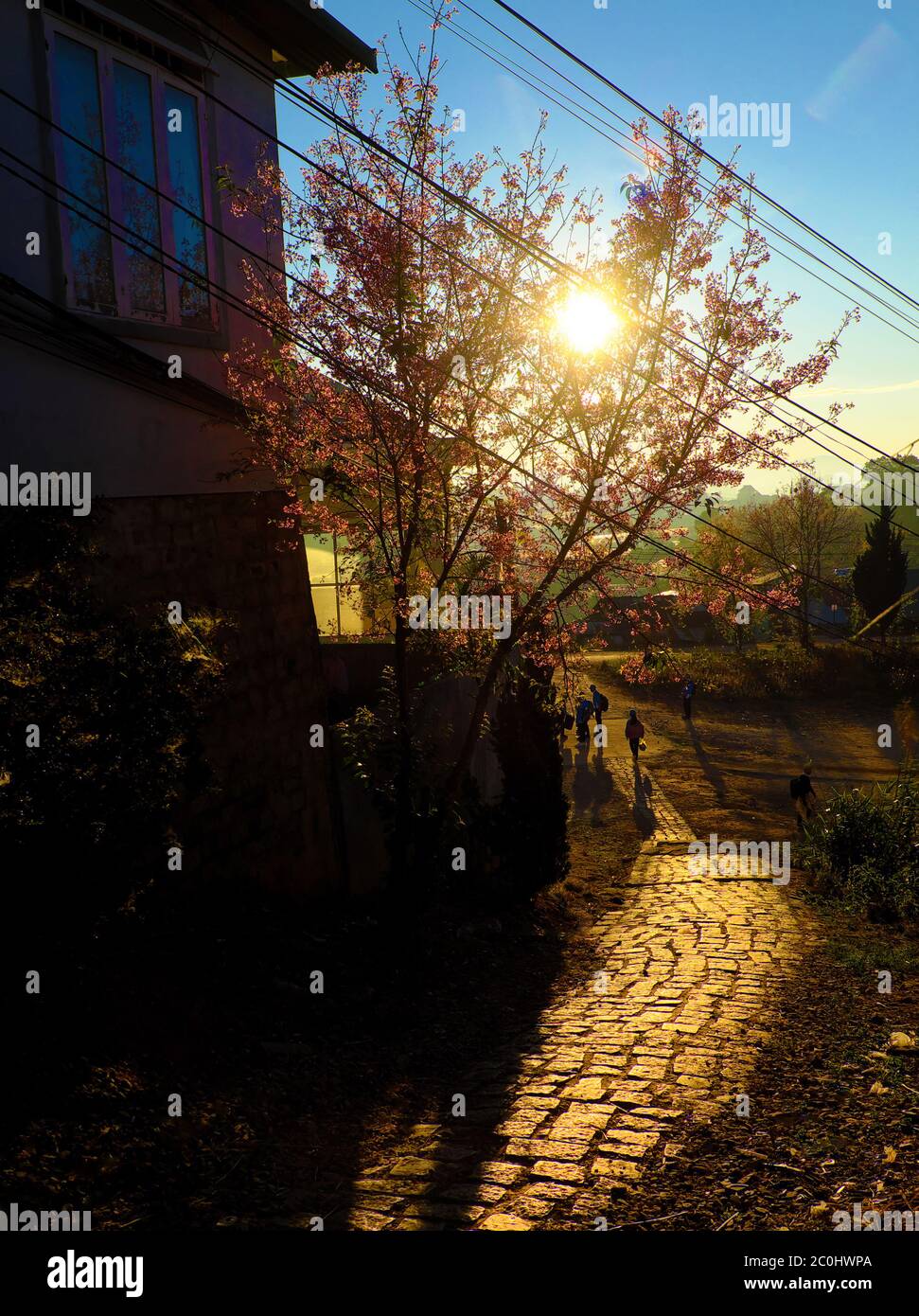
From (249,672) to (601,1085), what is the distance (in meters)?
4.98

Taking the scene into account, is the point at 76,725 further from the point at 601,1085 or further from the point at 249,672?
the point at 249,672

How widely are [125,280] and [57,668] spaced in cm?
470

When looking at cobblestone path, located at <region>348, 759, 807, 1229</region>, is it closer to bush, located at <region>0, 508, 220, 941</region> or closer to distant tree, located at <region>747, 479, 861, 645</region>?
bush, located at <region>0, 508, 220, 941</region>

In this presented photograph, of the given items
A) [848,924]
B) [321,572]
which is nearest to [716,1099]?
[848,924]

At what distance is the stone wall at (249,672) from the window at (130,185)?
1.79 m

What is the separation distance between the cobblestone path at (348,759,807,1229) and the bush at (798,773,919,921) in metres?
1.37

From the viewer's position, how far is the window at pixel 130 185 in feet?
24.6

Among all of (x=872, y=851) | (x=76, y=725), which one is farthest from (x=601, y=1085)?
(x=872, y=851)

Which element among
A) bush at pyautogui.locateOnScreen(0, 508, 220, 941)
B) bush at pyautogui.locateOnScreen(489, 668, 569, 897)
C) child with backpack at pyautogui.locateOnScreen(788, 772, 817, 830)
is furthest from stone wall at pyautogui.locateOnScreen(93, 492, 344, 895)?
child with backpack at pyautogui.locateOnScreen(788, 772, 817, 830)

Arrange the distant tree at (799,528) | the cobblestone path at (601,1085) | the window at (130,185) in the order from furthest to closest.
Answer: the distant tree at (799,528)
the window at (130,185)
the cobblestone path at (601,1085)

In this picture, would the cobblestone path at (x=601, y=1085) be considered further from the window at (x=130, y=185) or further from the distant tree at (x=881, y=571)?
the distant tree at (x=881, y=571)

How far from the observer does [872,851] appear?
13.6m

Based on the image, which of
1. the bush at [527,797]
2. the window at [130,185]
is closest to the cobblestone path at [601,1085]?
the bush at [527,797]

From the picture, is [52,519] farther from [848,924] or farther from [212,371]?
[848,924]
